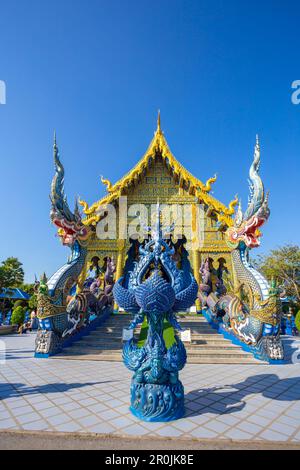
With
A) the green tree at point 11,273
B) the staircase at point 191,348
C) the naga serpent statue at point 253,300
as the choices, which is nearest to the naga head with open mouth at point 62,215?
the staircase at point 191,348

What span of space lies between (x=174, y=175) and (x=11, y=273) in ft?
55.5

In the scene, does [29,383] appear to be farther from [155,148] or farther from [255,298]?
[155,148]

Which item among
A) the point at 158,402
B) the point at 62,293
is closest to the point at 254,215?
the point at 158,402

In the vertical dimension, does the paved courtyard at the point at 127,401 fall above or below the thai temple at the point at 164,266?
below

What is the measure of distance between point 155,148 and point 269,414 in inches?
493

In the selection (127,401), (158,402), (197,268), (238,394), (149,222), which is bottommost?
(238,394)

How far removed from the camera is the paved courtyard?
3182mm

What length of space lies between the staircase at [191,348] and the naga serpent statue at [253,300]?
19.7 inches

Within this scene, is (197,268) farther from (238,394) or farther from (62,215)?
(238,394)

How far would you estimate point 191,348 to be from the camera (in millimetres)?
7703

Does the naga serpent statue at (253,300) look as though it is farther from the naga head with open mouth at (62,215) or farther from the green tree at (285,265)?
the green tree at (285,265)

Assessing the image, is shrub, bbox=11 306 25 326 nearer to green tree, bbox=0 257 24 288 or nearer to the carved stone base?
green tree, bbox=0 257 24 288

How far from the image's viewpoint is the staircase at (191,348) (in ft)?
23.8

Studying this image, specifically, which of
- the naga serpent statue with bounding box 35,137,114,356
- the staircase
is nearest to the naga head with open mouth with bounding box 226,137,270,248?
the staircase
